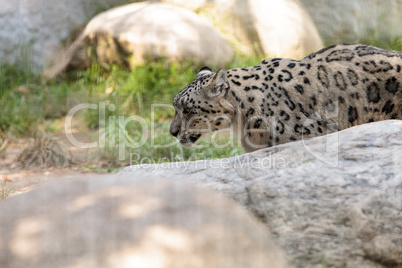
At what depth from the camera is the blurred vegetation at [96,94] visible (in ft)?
29.0

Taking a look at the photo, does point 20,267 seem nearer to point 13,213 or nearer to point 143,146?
point 13,213

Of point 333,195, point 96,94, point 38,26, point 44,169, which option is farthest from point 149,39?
point 333,195

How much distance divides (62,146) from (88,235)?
20.8 feet

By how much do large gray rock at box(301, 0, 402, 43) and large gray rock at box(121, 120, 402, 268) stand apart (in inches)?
420

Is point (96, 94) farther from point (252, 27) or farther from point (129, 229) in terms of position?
point (129, 229)

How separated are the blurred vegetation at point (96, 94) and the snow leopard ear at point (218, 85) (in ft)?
10.3

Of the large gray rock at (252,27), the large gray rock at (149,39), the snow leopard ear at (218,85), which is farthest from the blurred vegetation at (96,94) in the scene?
the snow leopard ear at (218,85)

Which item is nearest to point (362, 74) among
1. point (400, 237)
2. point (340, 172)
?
point (340, 172)

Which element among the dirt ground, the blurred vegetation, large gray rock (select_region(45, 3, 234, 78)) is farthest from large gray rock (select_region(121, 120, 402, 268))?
large gray rock (select_region(45, 3, 234, 78))

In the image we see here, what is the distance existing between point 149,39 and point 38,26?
3.46 metres

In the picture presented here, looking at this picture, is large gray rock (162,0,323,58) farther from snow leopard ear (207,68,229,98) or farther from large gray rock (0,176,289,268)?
large gray rock (0,176,289,268)

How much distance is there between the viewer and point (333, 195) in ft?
9.34

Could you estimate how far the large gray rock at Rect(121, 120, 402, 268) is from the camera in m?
2.71

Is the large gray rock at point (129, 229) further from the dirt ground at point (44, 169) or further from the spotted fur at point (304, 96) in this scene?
the dirt ground at point (44, 169)
